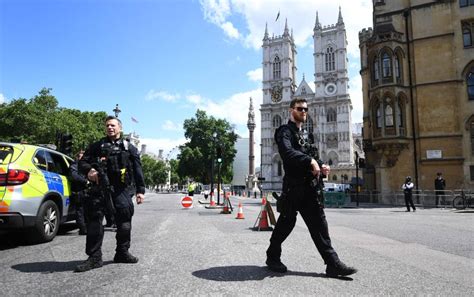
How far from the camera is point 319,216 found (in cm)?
429

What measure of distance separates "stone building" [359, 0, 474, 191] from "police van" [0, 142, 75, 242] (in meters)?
21.5

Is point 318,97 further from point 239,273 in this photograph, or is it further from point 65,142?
point 239,273

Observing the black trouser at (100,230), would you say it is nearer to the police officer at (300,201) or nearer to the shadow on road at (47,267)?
the shadow on road at (47,267)

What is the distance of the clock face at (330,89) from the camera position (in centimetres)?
9103

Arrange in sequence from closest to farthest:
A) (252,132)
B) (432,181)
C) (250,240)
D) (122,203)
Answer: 1. (122,203)
2. (250,240)
3. (432,181)
4. (252,132)

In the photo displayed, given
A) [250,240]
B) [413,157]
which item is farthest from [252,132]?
[250,240]

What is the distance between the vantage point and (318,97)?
301 ft

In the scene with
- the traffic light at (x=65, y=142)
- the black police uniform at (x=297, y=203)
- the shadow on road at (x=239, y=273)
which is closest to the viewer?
the shadow on road at (x=239, y=273)

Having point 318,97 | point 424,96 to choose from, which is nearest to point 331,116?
point 318,97

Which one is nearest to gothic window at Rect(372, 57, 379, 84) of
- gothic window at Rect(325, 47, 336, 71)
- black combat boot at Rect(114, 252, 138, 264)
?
black combat boot at Rect(114, 252, 138, 264)

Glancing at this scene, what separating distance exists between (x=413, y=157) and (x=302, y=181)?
22.7 m

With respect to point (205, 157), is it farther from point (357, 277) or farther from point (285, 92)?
point (357, 277)

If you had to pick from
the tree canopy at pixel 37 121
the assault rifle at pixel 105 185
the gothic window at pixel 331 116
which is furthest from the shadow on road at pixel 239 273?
the gothic window at pixel 331 116

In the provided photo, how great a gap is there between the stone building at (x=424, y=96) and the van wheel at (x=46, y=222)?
2162cm
